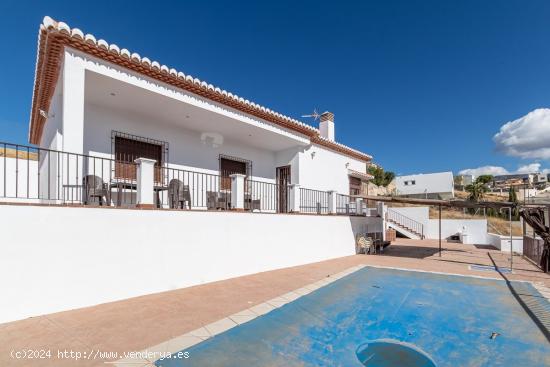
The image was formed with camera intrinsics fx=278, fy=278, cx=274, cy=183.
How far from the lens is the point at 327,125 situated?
672 inches

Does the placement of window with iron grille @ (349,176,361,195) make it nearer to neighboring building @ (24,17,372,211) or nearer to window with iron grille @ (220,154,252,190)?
neighboring building @ (24,17,372,211)

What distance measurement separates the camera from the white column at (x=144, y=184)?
604 centimetres

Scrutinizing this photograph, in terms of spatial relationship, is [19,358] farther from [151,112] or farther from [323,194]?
[323,194]

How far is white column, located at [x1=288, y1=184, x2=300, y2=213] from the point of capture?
10.5 m

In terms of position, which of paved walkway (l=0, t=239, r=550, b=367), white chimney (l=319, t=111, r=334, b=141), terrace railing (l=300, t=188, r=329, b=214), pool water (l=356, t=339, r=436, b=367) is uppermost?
white chimney (l=319, t=111, r=334, b=141)

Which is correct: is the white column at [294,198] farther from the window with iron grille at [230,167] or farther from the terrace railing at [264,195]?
the window with iron grille at [230,167]

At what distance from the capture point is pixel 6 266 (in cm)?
425

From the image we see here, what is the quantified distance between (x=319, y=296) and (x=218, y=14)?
1235 centimetres

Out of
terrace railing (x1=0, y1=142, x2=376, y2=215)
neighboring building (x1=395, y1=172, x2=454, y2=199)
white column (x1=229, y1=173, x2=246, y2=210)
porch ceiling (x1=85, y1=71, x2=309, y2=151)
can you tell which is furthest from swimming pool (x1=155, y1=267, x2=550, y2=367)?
neighboring building (x1=395, y1=172, x2=454, y2=199)

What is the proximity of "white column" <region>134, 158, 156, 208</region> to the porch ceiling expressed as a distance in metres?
2.43

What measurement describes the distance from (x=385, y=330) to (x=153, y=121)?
903 centimetres

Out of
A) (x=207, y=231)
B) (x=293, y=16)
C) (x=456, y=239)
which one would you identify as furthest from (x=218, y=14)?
(x=456, y=239)

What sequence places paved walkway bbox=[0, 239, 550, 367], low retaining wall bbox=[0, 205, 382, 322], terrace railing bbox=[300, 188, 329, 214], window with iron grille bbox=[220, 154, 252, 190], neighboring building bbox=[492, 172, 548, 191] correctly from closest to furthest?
paved walkway bbox=[0, 239, 550, 367], low retaining wall bbox=[0, 205, 382, 322], window with iron grille bbox=[220, 154, 252, 190], terrace railing bbox=[300, 188, 329, 214], neighboring building bbox=[492, 172, 548, 191]

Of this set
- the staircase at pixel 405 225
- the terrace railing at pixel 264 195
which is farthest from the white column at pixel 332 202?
the staircase at pixel 405 225
